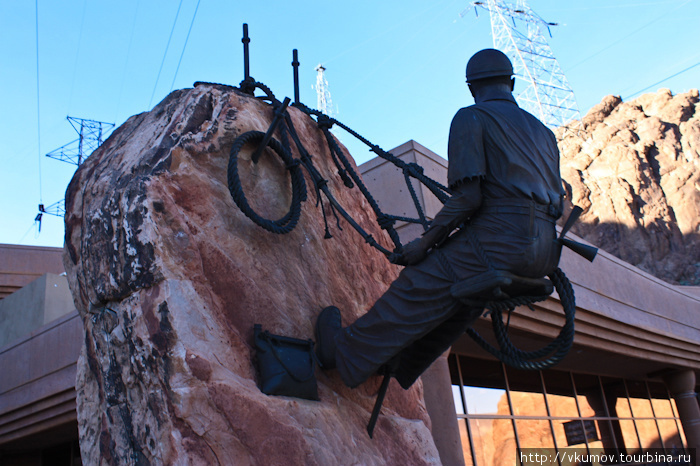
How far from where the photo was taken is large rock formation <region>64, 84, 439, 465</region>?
2.76 metres

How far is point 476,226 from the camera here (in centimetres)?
294

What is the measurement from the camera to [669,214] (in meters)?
30.4

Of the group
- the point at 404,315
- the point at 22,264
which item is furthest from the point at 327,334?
the point at 22,264

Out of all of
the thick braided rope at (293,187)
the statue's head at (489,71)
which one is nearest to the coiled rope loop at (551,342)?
the statue's head at (489,71)

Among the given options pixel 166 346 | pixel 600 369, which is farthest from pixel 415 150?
pixel 600 369

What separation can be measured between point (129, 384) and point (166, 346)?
0.98 feet

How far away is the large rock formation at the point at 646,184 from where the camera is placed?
2984 centimetres

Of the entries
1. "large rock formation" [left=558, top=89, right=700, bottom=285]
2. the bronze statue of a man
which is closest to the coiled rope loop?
the bronze statue of a man

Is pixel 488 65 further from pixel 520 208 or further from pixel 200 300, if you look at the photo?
pixel 200 300

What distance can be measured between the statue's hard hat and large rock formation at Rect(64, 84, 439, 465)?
4.18 ft

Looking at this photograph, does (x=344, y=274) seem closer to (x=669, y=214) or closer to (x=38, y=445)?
(x=38, y=445)

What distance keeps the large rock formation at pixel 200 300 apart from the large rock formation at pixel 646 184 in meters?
28.7

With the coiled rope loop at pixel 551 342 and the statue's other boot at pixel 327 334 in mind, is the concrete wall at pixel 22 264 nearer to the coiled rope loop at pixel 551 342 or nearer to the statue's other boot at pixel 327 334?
the statue's other boot at pixel 327 334

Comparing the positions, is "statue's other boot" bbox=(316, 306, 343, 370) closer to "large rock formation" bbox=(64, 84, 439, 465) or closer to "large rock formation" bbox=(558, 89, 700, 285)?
"large rock formation" bbox=(64, 84, 439, 465)
